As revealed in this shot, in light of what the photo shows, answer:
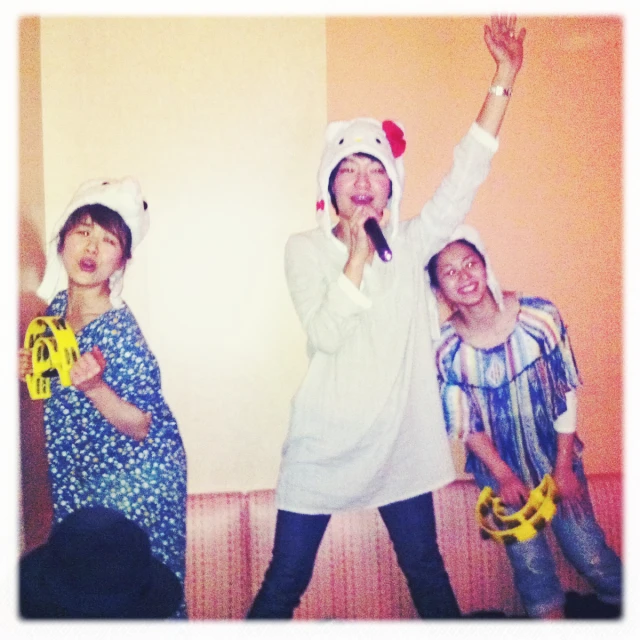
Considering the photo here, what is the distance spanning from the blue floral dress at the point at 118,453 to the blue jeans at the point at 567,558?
0.81 m

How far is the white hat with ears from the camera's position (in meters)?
1.56

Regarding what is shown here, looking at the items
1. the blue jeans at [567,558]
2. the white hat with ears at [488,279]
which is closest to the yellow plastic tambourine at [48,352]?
the white hat with ears at [488,279]

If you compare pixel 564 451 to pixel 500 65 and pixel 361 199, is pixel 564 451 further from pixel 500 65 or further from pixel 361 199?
pixel 500 65

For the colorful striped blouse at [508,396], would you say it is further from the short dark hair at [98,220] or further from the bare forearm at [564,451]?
the short dark hair at [98,220]

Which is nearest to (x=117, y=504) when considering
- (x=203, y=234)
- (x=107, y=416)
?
(x=107, y=416)

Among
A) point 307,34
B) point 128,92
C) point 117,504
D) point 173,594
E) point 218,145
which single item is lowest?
point 173,594

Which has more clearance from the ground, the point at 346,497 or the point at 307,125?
the point at 307,125

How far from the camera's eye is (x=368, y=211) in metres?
1.47

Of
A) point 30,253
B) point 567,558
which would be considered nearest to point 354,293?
point 30,253

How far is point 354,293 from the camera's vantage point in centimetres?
132

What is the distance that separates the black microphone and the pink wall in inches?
11.0

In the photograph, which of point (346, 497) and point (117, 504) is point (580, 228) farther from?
point (117, 504)

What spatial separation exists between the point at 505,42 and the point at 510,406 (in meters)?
0.94

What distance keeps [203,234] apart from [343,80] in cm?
55
